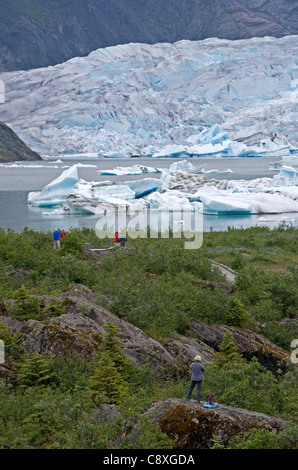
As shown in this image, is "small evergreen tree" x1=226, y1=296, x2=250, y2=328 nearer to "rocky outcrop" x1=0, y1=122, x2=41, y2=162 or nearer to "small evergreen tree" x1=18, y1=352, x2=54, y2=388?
"small evergreen tree" x1=18, y1=352, x2=54, y2=388

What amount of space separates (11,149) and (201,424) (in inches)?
3268

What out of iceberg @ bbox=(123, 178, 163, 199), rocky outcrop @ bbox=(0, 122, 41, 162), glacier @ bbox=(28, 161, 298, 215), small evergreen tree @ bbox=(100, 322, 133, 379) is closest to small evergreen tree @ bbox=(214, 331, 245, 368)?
small evergreen tree @ bbox=(100, 322, 133, 379)

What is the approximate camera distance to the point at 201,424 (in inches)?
212

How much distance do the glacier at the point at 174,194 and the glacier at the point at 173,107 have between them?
36.3 meters

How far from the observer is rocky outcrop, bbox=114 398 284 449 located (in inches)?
210

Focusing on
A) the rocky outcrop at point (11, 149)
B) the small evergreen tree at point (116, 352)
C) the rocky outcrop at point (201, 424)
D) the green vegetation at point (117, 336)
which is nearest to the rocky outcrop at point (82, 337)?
the green vegetation at point (117, 336)

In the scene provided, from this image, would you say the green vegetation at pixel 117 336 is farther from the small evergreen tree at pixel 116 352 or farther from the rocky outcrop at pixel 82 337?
the rocky outcrop at pixel 82 337

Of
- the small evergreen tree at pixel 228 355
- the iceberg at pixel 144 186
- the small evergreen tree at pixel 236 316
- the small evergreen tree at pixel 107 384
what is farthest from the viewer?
the iceberg at pixel 144 186

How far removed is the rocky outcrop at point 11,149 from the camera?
82.9 meters

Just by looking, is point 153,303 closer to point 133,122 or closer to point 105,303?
point 105,303

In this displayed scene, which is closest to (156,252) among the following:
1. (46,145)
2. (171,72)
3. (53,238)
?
(53,238)

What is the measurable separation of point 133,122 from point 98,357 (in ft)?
294

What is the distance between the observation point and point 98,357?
7371 mm

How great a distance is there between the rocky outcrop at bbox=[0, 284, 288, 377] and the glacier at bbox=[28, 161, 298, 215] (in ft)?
72.5
